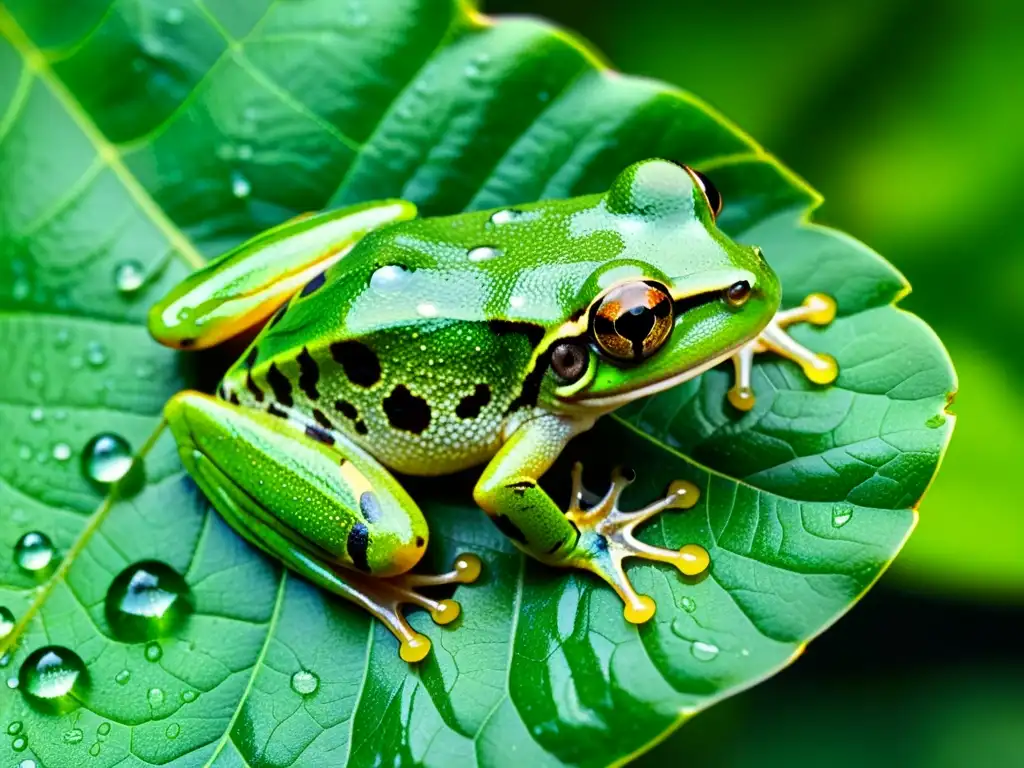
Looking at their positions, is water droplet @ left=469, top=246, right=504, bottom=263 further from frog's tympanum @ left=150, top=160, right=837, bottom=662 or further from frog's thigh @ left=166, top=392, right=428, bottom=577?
frog's thigh @ left=166, top=392, right=428, bottom=577

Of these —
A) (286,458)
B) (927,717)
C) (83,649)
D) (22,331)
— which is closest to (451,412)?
(286,458)

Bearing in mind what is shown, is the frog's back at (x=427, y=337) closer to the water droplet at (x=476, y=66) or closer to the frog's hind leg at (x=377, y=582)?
the frog's hind leg at (x=377, y=582)

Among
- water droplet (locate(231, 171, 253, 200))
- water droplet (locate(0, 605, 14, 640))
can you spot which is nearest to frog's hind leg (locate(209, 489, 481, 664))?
water droplet (locate(0, 605, 14, 640))

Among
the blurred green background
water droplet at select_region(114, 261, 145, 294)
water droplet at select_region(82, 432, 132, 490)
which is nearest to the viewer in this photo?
water droplet at select_region(82, 432, 132, 490)

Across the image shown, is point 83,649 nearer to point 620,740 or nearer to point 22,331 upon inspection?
point 22,331

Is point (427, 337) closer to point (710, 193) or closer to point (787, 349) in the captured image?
point (710, 193)

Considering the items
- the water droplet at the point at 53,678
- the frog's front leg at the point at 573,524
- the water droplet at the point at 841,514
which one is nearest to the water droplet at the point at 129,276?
the water droplet at the point at 53,678
